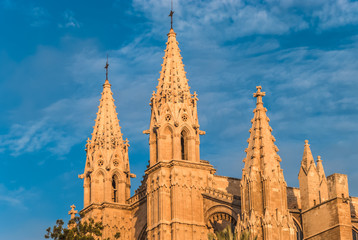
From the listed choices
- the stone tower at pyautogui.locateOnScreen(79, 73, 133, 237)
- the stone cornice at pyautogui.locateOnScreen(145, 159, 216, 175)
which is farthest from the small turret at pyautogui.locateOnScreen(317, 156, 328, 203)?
the stone tower at pyautogui.locateOnScreen(79, 73, 133, 237)

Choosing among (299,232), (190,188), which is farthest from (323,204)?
(190,188)

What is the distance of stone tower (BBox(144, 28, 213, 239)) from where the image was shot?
6488cm

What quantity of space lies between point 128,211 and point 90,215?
94.1 inches

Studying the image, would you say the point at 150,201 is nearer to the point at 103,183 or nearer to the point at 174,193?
the point at 174,193

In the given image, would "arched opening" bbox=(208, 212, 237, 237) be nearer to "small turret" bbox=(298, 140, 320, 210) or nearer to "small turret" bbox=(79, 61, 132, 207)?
"small turret" bbox=(298, 140, 320, 210)

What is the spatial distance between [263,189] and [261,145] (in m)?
2.82

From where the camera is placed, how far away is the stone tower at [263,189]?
60.1 meters

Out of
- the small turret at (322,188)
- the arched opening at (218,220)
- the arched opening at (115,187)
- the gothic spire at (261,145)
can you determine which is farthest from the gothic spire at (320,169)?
the arched opening at (115,187)

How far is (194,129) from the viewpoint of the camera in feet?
223

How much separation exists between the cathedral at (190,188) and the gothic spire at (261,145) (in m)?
0.06

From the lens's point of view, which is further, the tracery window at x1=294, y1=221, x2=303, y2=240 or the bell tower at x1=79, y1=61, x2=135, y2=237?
the bell tower at x1=79, y1=61, x2=135, y2=237

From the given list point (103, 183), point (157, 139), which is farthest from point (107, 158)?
point (157, 139)

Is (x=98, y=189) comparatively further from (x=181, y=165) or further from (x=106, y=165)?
(x=181, y=165)

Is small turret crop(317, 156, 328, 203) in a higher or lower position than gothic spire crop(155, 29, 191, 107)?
lower
